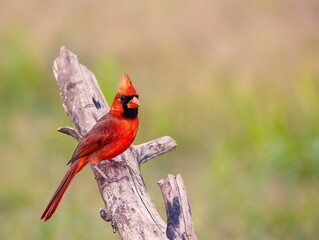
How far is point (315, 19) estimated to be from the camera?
430 inches

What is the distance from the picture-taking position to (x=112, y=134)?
4.96 metres

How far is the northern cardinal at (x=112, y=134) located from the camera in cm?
493

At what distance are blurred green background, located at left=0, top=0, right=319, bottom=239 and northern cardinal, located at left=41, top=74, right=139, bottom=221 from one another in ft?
5.82

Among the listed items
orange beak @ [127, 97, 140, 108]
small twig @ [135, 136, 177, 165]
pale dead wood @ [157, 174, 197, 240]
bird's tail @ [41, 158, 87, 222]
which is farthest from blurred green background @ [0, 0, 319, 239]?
pale dead wood @ [157, 174, 197, 240]

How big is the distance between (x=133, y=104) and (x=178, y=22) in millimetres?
6049

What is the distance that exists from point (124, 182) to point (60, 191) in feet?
1.19

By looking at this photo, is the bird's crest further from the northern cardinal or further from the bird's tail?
Answer: the bird's tail

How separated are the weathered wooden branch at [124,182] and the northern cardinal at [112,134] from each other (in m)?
0.07

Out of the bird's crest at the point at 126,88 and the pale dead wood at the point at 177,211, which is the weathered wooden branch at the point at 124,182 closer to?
the pale dead wood at the point at 177,211

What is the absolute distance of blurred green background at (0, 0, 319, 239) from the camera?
761 centimetres

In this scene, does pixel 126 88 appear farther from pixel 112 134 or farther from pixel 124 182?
pixel 124 182

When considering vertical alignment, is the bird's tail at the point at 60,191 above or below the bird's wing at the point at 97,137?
below

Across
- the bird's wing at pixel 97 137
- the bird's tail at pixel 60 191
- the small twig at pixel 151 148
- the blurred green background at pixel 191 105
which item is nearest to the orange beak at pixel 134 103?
the bird's wing at pixel 97 137

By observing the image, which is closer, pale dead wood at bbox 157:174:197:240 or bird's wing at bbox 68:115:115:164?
pale dead wood at bbox 157:174:197:240
